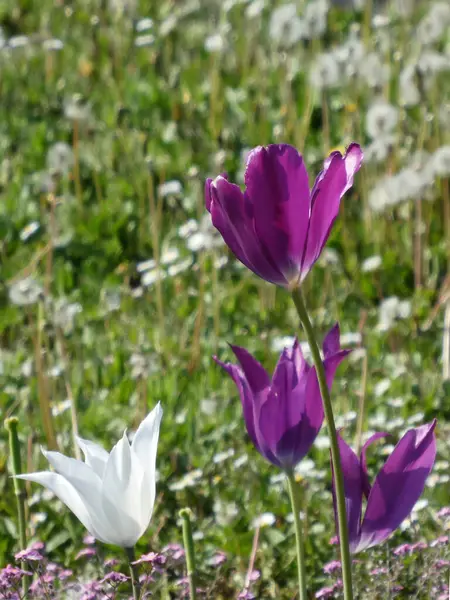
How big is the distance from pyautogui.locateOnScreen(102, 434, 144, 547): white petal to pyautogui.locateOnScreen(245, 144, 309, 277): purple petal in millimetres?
291

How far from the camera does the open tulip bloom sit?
127cm

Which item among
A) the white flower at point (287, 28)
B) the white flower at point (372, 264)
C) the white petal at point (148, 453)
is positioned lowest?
the white flower at point (372, 264)

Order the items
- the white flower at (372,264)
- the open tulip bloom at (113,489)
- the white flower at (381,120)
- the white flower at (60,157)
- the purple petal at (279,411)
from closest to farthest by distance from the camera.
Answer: the open tulip bloom at (113,489) < the purple petal at (279,411) < the white flower at (372,264) < the white flower at (381,120) < the white flower at (60,157)

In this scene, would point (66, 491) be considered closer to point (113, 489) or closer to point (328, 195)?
point (113, 489)

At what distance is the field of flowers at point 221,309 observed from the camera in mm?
1331

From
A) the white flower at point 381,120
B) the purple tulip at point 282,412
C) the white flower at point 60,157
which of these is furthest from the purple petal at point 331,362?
the white flower at point 60,157

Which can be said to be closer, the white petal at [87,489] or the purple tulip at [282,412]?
the white petal at [87,489]

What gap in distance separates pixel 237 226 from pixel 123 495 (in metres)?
0.32

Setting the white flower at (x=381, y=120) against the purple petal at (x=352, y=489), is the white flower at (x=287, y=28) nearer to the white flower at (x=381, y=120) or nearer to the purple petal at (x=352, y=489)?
the white flower at (x=381, y=120)

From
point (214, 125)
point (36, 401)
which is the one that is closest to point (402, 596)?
point (36, 401)

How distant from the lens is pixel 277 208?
1.22 meters

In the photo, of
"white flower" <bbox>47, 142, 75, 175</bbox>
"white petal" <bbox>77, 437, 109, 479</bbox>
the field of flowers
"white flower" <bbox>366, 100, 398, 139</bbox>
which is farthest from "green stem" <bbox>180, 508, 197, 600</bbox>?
"white flower" <bbox>47, 142, 75, 175</bbox>

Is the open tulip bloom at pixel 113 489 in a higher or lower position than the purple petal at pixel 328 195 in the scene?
lower

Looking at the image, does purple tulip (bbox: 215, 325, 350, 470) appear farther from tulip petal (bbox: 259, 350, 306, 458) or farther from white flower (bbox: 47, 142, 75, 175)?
white flower (bbox: 47, 142, 75, 175)
